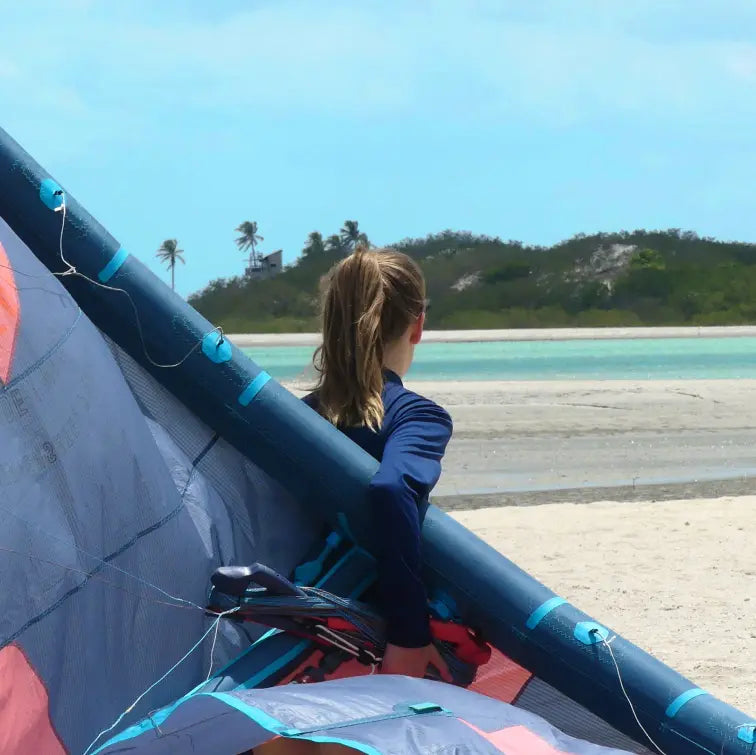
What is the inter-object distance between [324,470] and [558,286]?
75383 millimetres

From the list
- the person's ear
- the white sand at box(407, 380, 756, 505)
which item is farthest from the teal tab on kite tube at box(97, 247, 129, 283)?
the white sand at box(407, 380, 756, 505)

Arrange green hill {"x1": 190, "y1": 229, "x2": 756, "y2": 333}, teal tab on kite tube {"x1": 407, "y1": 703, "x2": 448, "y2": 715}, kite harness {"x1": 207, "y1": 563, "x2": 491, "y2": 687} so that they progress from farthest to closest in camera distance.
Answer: green hill {"x1": 190, "y1": 229, "x2": 756, "y2": 333}, kite harness {"x1": 207, "y1": 563, "x2": 491, "y2": 687}, teal tab on kite tube {"x1": 407, "y1": 703, "x2": 448, "y2": 715}

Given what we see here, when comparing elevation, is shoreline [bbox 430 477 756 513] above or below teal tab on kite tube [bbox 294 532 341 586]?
below

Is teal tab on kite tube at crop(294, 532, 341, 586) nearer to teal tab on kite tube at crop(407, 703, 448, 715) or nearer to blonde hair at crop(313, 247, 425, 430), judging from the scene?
blonde hair at crop(313, 247, 425, 430)

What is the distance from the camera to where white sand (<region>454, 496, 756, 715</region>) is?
18.8 feet

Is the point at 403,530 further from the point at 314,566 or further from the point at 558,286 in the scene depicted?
the point at 558,286

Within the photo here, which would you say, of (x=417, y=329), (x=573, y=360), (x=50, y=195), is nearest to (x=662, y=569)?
(x=417, y=329)

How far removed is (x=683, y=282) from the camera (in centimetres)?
7375

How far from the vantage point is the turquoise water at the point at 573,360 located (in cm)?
3095

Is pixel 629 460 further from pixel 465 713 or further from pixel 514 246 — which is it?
pixel 514 246

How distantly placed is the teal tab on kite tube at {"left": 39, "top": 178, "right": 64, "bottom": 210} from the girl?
0.74 metres

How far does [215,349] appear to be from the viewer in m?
2.94

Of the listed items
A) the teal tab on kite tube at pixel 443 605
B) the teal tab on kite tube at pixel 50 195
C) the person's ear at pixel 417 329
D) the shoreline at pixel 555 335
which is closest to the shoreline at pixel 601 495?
the person's ear at pixel 417 329

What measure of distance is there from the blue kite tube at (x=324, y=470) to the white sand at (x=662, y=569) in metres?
2.35
